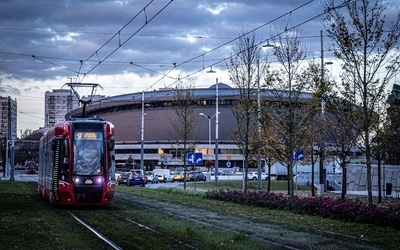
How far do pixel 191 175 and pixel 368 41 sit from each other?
6142 centimetres

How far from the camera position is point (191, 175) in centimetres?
8069

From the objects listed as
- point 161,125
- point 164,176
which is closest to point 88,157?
point 164,176

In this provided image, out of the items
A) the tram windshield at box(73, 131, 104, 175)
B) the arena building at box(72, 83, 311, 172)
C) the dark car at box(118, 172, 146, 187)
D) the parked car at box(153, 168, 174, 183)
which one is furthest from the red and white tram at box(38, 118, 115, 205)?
the arena building at box(72, 83, 311, 172)

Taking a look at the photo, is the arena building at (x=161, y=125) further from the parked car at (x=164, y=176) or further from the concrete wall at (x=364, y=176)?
the concrete wall at (x=364, y=176)

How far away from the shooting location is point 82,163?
23.9 metres

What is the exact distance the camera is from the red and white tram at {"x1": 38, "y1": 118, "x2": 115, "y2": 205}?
77.6 ft

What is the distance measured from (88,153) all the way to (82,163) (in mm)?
496

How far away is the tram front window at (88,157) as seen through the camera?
78.2 ft

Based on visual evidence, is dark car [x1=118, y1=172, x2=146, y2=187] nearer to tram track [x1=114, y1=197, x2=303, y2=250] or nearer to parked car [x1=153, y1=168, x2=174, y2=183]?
parked car [x1=153, y1=168, x2=174, y2=183]

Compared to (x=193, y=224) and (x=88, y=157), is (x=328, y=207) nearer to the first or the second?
(x=193, y=224)

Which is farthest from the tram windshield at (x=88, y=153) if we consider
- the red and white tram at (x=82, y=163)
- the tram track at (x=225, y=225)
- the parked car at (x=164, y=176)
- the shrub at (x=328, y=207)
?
the parked car at (x=164, y=176)

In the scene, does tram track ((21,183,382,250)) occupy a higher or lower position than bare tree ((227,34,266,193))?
lower

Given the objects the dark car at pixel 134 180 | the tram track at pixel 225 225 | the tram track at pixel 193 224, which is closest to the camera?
the tram track at pixel 193 224

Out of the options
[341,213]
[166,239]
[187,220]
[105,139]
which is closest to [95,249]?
[166,239]
